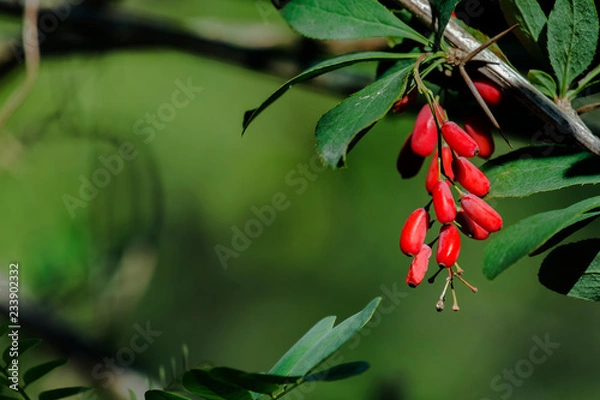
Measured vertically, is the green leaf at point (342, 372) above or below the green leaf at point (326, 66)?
below

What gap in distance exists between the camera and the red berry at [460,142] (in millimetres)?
602

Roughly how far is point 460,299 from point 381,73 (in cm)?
203

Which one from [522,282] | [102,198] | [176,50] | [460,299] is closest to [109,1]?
[176,50]

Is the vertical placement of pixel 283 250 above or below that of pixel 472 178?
below

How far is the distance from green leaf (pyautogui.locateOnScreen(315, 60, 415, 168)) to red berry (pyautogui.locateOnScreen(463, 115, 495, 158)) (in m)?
0.11

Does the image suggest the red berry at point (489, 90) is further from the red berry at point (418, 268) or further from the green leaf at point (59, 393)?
the green leaf at point (59, 393)

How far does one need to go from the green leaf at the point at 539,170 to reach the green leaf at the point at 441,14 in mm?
116

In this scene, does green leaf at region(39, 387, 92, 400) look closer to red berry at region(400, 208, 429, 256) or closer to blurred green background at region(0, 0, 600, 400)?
red berry at region(400, 208, 429, 256)

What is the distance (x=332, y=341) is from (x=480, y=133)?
0.24 m

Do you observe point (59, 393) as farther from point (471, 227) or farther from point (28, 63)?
point (28, 63)

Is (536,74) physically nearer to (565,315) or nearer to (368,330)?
(368,330)

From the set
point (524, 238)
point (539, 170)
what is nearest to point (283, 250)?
point (539, 170)

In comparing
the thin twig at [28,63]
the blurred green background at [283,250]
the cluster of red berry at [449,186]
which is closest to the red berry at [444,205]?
the cluster of red berry at [449,186]

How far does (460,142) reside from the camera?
0.60 metres
